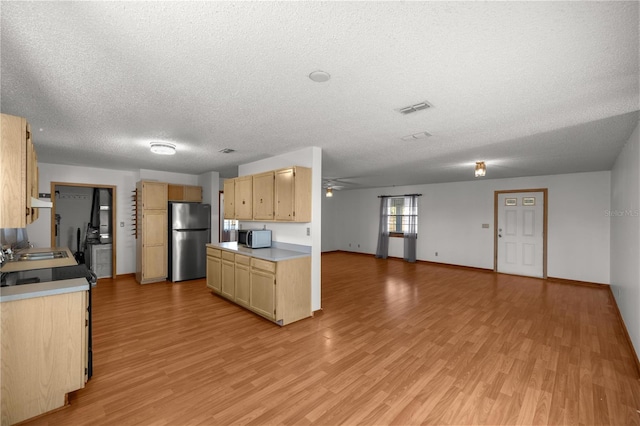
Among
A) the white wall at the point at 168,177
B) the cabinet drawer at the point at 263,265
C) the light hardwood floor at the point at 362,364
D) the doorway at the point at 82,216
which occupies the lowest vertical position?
the light hardwood floor at the point at 362,364

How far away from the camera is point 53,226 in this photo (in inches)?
218

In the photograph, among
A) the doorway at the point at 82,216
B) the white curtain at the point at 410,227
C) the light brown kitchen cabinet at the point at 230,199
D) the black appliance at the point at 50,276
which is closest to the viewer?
the black appliance at the point at 50,276

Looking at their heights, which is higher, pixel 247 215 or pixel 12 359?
pixel 247 215

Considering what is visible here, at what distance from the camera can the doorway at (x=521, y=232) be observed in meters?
6.43

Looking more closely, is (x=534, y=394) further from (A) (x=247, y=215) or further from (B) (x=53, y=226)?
(B) (x=53, y=226)

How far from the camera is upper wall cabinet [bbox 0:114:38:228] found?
1846mm

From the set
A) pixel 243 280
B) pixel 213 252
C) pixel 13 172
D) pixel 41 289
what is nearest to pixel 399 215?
pixel 213 252

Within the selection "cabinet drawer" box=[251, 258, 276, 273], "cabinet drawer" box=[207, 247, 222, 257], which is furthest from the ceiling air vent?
"cabinet drawer" box=[207, 247, 222, 257]

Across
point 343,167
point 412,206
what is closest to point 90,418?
point 343,167

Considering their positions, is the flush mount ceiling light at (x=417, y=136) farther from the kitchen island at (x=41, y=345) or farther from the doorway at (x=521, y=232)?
the doorway at (x=521, y=232)

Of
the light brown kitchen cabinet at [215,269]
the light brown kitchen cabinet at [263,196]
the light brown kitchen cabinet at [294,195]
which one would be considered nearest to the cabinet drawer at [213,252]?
the light brown kitchen cabinet at [215,269]

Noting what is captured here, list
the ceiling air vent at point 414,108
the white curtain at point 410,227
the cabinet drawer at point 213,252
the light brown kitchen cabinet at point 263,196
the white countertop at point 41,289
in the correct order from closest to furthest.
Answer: the white countertop at point 41,289, the ceiling air vent at point 414,108, the light brown kitchen cabinet at point 263,196, the cabinet drawer at point 213,252, the white curtain at point 410,227

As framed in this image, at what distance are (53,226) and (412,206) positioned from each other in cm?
867

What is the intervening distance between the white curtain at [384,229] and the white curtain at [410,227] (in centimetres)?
64
